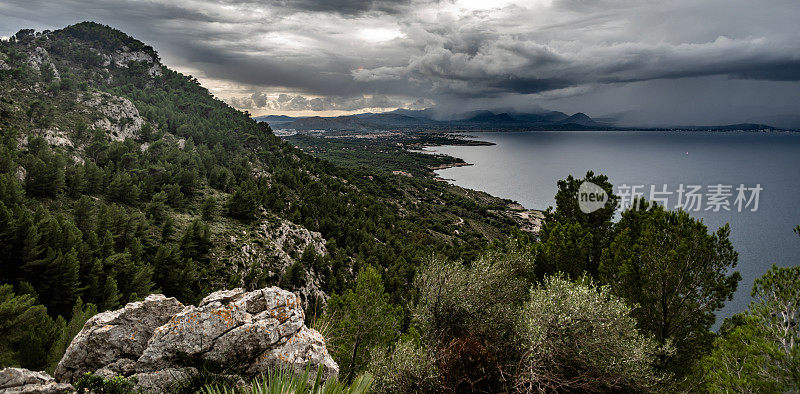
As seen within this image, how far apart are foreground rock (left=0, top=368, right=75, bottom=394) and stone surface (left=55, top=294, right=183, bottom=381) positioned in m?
1.82

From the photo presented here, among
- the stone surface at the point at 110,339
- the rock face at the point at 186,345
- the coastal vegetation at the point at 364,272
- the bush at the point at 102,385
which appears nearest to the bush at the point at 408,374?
the coastal vegetation at the point at 364,272

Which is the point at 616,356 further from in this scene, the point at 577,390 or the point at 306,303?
the point at 306,303

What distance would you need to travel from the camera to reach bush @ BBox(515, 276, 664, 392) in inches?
382

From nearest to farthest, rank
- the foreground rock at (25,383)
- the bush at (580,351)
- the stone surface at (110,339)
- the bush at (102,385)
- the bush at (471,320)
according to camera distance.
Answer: the foreground rock at (25,383) < the bush at (102,385) < the stone surface at (110,339) < the bush at (580,351) < the bush at (471,320)

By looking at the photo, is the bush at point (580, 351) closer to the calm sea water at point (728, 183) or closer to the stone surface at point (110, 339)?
the stone surface at point (110, 339)

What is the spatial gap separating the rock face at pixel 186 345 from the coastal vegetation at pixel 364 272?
3.10 ft

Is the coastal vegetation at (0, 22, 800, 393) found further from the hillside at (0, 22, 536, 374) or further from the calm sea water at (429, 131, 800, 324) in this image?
the calm sea water at (429, 131, 800, 324)

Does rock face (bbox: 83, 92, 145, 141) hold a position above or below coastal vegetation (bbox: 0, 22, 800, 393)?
above

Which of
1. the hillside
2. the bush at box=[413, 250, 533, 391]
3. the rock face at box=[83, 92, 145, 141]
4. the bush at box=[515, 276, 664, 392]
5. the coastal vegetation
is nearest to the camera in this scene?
the bush at box=[515, 276, 664, 392]

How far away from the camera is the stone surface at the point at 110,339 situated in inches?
355

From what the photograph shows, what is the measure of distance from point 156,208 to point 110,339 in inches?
1250

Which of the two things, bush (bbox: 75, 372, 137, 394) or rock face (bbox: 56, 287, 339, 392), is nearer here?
bush (bbox: 75, 372, 137, 394)

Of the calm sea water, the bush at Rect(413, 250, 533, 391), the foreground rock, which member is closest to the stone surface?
the foreground rock

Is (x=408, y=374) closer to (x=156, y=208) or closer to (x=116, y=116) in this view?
(x=156, y=208)
